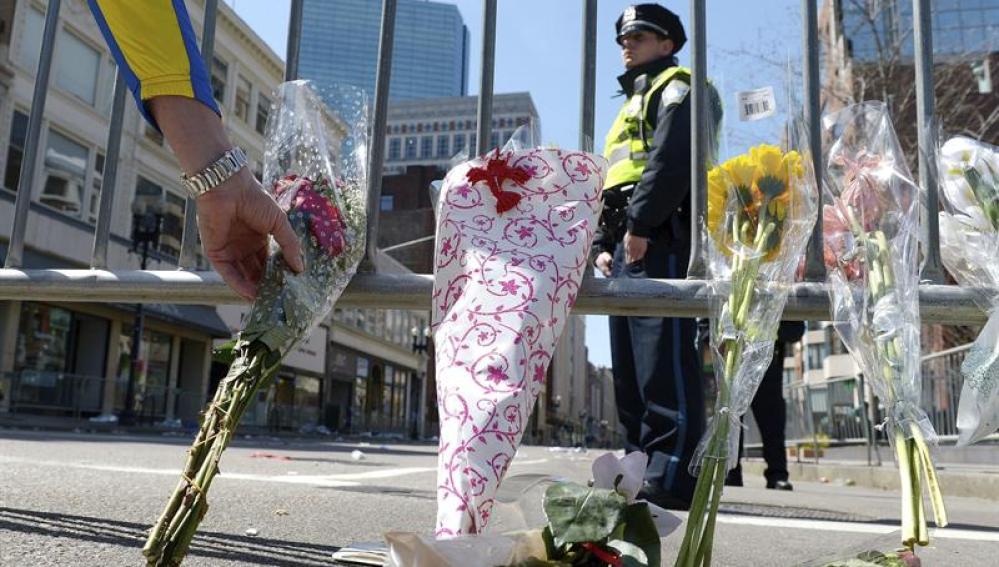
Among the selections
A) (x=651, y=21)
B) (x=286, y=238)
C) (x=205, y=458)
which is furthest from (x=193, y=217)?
(x=651, y=21)

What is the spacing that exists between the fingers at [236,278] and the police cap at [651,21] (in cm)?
251

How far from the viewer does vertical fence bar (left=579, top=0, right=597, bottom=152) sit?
1.75m

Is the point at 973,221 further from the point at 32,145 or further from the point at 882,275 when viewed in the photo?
the point at 32,145

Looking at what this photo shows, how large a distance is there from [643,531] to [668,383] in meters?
2.02

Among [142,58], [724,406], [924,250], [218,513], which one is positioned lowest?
[218,513]

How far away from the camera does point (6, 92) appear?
17.7 m

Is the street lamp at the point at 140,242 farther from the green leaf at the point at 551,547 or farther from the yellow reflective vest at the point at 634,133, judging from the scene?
the green leaf at the point at 551,547

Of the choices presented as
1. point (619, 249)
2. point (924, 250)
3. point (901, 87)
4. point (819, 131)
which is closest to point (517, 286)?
point (819, 131)

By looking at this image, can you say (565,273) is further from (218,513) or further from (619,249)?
(619,249)

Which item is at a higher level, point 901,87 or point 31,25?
point 31,25

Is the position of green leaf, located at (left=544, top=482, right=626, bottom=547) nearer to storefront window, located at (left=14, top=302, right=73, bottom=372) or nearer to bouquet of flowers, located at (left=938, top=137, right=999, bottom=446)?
bouquet of flowers, located at (left=938, top=137, right=999, bottom=446)

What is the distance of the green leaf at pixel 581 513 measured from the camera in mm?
774

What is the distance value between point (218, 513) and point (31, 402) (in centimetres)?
1620

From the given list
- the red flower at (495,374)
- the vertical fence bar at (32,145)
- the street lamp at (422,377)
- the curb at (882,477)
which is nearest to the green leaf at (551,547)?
the red flower at (495,374)
